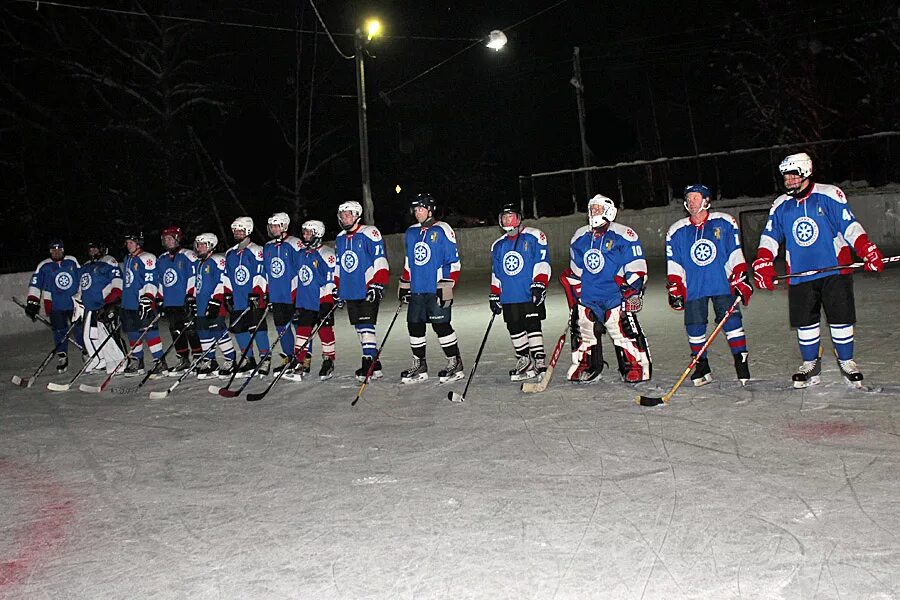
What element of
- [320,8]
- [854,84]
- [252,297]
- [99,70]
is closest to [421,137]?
[320,8]

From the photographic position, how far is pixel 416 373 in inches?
330

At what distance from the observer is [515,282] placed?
8.03 m

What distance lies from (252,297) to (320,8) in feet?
63.9

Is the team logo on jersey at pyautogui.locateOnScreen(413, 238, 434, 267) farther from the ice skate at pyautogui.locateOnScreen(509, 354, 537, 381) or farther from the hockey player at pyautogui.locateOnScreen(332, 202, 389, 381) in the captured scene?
the ice skate at pyautogui.locateOnScreen(509, 354, 537, 381)

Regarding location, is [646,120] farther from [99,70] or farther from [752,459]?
[752,459]

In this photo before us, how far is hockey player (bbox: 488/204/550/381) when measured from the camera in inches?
313

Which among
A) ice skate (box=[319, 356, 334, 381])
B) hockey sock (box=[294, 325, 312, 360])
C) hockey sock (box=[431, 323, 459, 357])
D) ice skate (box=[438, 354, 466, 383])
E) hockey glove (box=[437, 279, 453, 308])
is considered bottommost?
ice skate (box=[438, 354, 466, 383])

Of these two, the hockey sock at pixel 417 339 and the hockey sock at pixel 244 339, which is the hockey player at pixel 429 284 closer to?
the hockey sock at pixel 417 339

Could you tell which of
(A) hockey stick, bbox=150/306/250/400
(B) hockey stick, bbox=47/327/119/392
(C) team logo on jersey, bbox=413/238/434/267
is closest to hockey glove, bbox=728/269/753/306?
(C) team logo on jersey, bbox=413/238/434/267

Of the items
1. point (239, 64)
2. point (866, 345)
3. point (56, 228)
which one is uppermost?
point (239, 64)

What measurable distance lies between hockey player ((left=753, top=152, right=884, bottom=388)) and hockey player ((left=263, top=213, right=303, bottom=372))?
14.9ft

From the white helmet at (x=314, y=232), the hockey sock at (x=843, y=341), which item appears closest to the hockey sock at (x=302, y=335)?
the white helmet at (x=314, y=232)

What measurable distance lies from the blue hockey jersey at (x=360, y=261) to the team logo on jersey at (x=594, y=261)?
1.98 m

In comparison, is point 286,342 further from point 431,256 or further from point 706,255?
point 706,255
